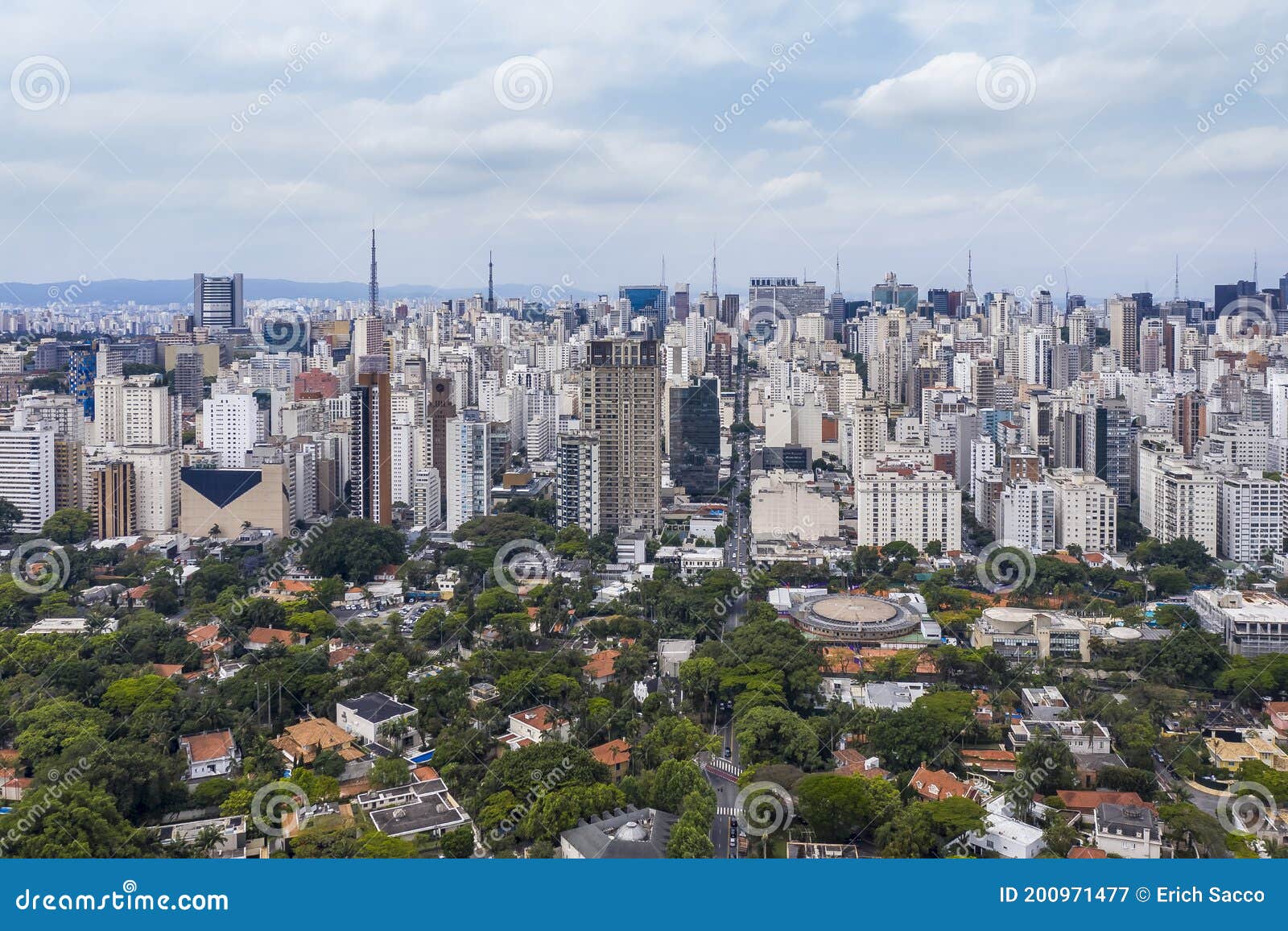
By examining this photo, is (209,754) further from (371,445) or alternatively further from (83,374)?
(83,374)

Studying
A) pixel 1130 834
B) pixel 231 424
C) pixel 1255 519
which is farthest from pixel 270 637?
pixel 1255 519

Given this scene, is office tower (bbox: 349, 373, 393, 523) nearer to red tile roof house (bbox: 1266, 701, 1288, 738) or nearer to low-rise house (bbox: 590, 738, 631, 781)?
low-rise house (bbox: 590, 738, 631, 781)

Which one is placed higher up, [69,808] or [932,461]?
[932,461]

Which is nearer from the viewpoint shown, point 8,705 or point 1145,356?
point 8,705

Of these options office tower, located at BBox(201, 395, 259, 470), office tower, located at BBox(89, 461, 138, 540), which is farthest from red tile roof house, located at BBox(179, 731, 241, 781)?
office tower, located at BBox(201, 395, 259, 470)

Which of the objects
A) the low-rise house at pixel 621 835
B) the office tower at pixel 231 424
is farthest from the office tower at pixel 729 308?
the low-rise house at pixel 621 835

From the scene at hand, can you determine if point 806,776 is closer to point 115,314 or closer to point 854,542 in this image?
point 854,542

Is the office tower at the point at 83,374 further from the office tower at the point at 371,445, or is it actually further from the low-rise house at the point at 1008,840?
the low-rise house at the point at 1008,840

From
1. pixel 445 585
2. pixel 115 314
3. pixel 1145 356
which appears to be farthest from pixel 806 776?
pixel 115 314
